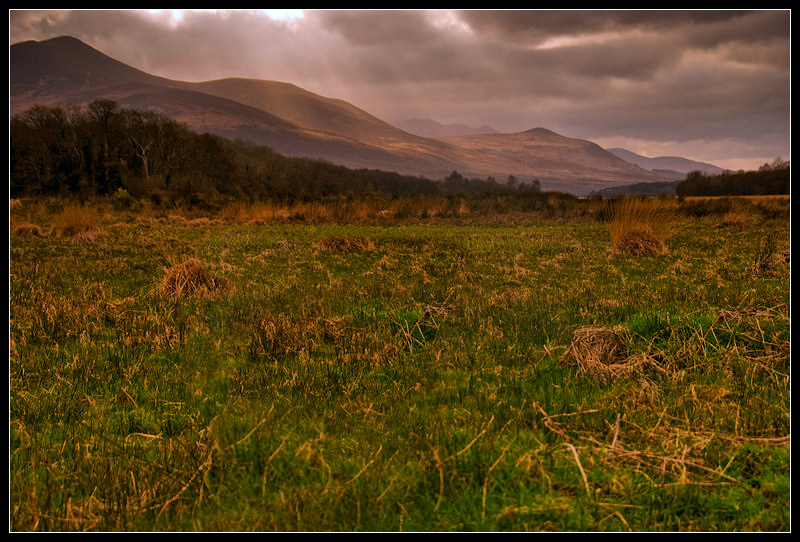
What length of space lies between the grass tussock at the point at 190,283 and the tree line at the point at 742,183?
5406 cm

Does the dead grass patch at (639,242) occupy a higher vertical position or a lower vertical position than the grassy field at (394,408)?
higher

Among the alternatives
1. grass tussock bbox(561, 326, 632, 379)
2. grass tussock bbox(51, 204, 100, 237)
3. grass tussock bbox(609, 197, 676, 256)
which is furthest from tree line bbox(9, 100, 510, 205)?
grass tussock bbox(561, 326, 632, 379)

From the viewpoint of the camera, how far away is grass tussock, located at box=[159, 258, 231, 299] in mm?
7145

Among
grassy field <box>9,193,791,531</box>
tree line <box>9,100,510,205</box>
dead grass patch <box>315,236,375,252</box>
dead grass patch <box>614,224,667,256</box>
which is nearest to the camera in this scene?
grassy field <box>9,193,791,531</box>

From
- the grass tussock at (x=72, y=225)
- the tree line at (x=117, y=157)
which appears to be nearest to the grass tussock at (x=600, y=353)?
the grass tussock at (x=72, y=225)

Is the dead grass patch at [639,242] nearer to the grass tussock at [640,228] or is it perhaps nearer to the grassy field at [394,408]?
the grass tussock at [640,228]

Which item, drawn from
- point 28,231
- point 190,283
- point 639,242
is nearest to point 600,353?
point 190,283

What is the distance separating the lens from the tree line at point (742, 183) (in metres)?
45.1

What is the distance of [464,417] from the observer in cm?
315

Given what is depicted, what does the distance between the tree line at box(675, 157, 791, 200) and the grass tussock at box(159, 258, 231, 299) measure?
54.1 metres

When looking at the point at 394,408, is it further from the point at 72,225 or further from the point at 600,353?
the point at 72,225

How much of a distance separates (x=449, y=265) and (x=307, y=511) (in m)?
8.86

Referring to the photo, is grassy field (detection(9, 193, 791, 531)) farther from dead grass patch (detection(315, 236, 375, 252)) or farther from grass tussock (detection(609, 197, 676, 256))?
dead grass patch (detection(315, 236, 375, 252))

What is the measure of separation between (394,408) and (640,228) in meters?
12.2
